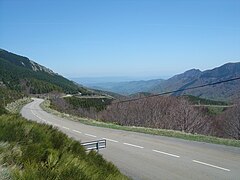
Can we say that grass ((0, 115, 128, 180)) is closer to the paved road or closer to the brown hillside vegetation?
the paved road

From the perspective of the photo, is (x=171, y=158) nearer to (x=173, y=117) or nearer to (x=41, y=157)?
(x=41, y=157)

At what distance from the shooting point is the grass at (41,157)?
4.31 m

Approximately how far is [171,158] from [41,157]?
8102 mm

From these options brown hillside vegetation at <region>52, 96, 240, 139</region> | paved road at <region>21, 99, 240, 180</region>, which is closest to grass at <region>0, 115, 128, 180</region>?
paved road at <region>21, 99, 240, 180</region>

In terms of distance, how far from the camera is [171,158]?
41.7ft

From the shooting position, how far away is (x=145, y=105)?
68.3m

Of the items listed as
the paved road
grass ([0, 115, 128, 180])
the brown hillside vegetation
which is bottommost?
the brown hillside vegetation

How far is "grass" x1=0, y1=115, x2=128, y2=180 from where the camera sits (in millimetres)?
4312

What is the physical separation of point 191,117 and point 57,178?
54412 mm

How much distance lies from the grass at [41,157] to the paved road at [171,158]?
4.01 meters

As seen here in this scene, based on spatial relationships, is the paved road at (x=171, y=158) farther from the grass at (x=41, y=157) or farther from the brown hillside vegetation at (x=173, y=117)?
the brown hillside vegetation at (x=173, y=117)

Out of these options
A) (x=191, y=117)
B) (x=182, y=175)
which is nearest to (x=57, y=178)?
(x=182, y=175)

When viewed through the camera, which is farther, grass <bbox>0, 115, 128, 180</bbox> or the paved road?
the paved road

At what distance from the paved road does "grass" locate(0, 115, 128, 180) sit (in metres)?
4.01
